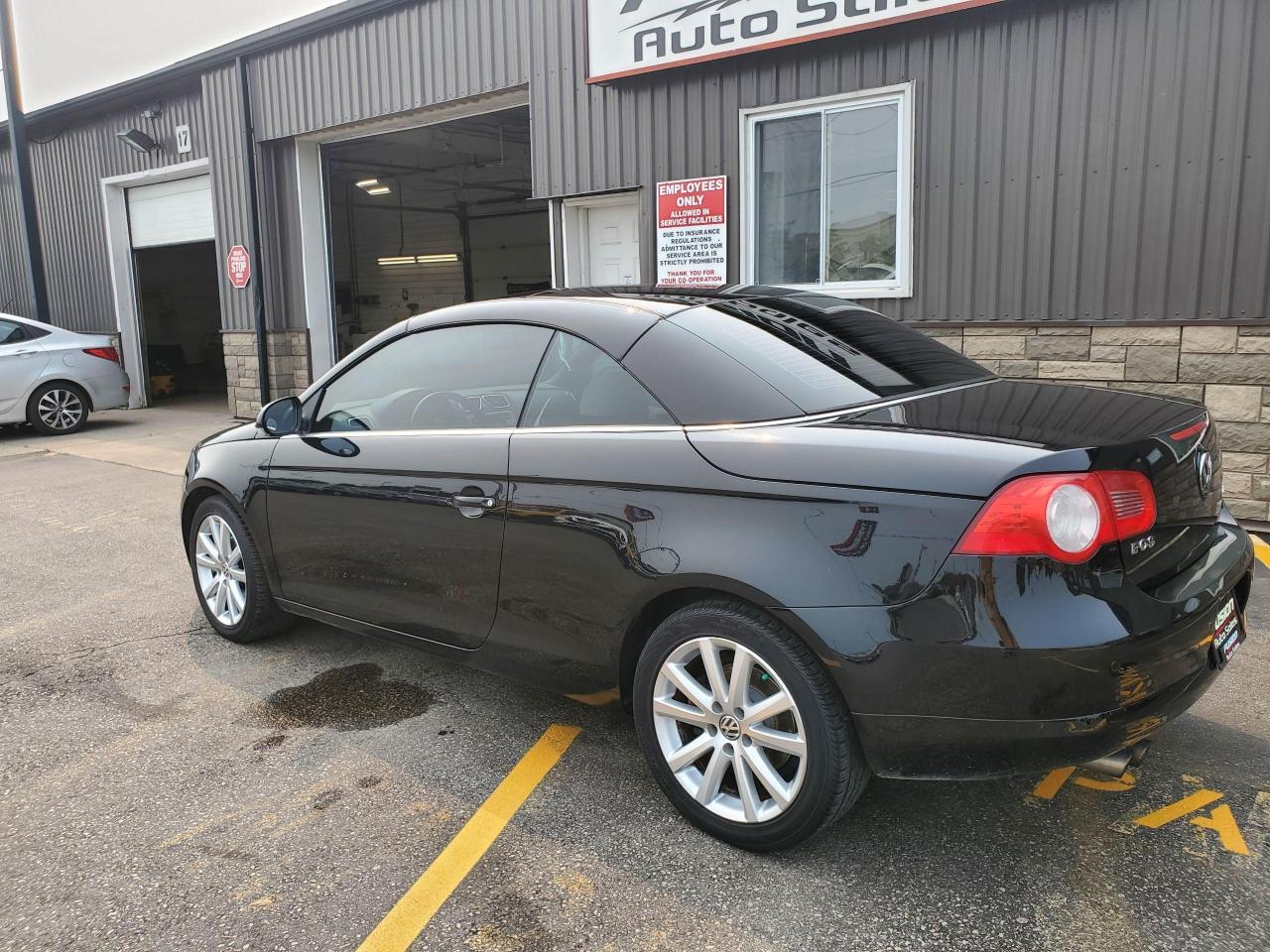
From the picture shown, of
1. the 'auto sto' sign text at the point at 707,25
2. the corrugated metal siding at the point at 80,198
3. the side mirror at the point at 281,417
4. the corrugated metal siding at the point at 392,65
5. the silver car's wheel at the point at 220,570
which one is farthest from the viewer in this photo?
the corrugated metal siding at the point at 80,198

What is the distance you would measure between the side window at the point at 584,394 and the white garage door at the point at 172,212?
37.3ft

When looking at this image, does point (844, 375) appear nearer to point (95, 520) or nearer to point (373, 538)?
point (373, 538)

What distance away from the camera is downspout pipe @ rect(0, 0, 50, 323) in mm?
14359

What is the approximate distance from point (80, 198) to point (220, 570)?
13368mm

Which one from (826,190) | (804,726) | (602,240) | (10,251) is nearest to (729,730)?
(804,726)

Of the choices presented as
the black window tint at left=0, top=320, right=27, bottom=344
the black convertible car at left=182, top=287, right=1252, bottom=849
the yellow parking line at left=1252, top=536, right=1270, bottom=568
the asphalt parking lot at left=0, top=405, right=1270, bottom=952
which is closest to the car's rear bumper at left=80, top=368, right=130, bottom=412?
the black window tint at left=0, top=320, right=27, bottom=344

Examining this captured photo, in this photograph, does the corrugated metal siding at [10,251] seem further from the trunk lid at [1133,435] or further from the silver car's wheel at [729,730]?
the trunk lid at [1133,435]

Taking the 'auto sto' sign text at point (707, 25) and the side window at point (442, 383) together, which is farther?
the 'auto sto' sign text at point (707, 25)

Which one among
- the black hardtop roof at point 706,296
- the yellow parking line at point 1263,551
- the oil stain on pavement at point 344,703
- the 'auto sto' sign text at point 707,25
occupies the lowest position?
the oil stain on pavement at point 344,703

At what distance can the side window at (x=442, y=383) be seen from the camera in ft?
10.5

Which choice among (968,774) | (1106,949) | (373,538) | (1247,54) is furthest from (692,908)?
(1247,54)

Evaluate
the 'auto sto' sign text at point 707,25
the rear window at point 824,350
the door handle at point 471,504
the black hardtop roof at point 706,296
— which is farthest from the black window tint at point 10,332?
the rear window at point 824,350

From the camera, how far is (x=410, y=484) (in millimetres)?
3307

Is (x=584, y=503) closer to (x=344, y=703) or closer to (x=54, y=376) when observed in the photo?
(x=344, y=703)
